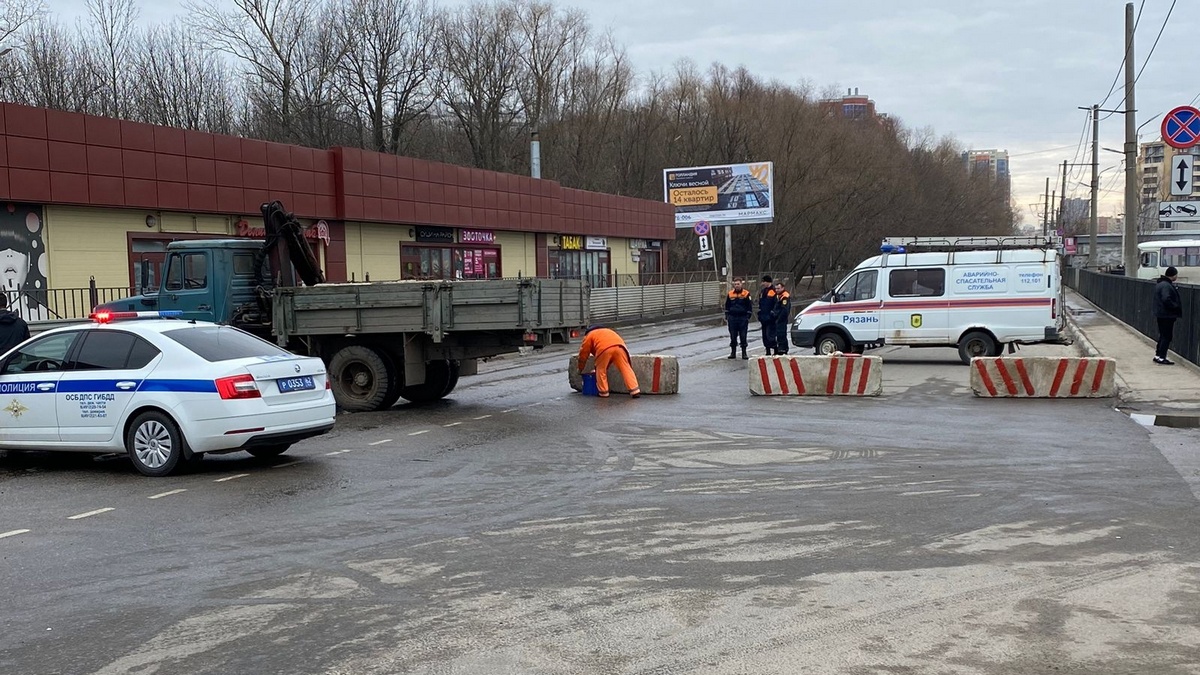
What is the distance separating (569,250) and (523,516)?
A: 3936cm

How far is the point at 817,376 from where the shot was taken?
1644 centimetres

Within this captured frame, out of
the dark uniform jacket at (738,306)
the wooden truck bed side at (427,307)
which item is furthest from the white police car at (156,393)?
the dark uniform jacket at (738,306)

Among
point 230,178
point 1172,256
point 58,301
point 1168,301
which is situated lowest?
point 1168,301

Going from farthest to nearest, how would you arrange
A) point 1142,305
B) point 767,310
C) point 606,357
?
point 1142,305 < point 767,310 < point 606,357

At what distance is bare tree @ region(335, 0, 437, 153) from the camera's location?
160ft

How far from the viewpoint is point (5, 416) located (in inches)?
422

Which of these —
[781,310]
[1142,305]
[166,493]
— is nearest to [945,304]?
[781,310]

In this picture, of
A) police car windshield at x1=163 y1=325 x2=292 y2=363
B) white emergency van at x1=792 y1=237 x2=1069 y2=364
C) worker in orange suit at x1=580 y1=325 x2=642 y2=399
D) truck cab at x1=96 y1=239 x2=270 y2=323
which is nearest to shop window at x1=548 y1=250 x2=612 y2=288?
white emergency van at x1=792 y1=237 x2=1069 y2=364

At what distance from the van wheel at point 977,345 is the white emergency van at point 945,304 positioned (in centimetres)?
2

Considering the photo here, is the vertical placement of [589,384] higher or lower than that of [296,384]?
lower

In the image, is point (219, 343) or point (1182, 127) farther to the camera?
point (1182, 127)

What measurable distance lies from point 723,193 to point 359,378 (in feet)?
137

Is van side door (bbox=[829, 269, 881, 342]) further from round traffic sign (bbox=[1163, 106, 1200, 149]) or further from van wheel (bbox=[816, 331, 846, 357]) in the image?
round traffic sign (bbox=[1163, 106, 1200, 149])

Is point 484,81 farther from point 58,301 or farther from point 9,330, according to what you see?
point 9,330
